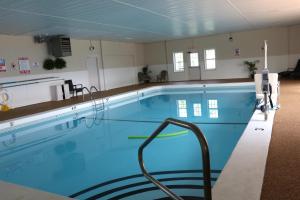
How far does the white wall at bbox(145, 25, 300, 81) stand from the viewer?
43.8 feet

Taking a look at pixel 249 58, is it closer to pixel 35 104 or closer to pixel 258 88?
pixel 258 88

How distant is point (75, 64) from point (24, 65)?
2.54 m

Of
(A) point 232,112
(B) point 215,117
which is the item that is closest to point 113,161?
(B) point 215,117

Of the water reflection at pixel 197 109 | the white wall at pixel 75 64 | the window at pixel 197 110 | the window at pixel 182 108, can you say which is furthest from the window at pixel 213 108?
the white wall at pixel 75 64

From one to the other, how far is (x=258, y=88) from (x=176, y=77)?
10122 millimetres

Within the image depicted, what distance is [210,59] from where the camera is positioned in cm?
1509

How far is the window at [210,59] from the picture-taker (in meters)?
15.0

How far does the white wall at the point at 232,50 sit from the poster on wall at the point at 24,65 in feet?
28.2

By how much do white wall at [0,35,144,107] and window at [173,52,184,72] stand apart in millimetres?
2205

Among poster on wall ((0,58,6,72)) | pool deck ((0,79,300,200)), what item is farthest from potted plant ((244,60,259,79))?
poster on wall ((0,58,6,72))

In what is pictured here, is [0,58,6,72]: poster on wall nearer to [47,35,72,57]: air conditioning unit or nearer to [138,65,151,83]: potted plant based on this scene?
[47,35,72,57]: air conditioning unit

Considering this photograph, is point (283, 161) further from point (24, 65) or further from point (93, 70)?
point (93, 70)

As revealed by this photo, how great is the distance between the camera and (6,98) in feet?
28.9

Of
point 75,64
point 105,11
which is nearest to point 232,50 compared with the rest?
point 75,64
